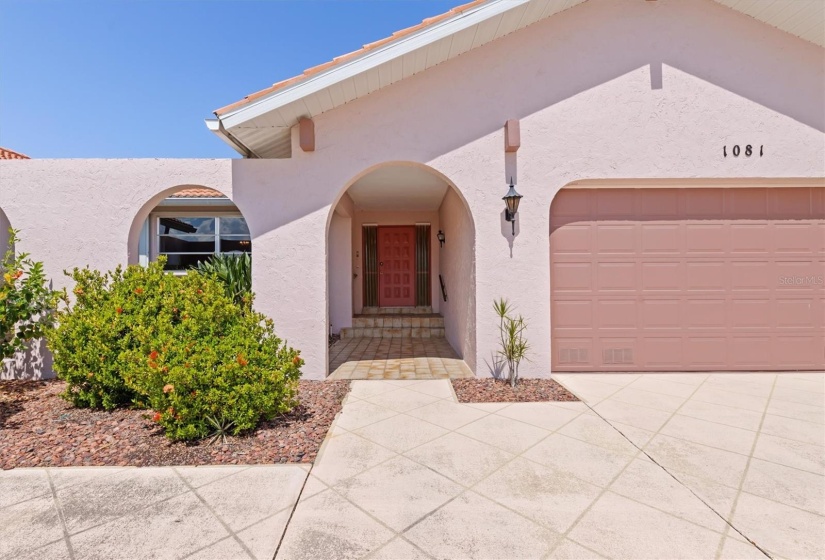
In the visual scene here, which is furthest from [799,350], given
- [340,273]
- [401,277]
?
[340,273]

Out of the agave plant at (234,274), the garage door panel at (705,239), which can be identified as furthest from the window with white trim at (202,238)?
the garage door panel at (705,239)

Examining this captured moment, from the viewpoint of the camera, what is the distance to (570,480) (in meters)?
2.45

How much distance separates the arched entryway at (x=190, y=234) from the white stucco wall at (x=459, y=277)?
584cm

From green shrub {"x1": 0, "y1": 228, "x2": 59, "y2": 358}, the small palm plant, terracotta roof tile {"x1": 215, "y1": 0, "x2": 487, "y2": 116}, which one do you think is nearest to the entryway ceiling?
terracotta roof tile {"x1": 215, "y1": 0, "x2": 487, "y2": 116}

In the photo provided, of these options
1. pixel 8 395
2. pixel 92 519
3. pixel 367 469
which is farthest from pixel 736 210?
pixel 8 395

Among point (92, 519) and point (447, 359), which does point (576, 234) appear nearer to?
point (447, 359)

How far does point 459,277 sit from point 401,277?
13.4 feet

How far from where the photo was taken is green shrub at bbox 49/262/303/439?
9.58ft

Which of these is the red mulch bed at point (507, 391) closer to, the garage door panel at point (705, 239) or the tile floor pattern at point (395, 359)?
the tile floor pattern at point (395, 359)

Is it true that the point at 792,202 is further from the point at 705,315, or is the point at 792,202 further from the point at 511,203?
the point at 511,203

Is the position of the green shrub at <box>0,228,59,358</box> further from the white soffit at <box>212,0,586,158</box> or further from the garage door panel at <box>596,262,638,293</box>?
the garage door panel at <box>596,262,638,293</box>

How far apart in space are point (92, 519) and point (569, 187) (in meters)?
5.76

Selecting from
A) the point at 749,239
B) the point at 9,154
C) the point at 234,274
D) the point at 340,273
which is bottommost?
the point at 234,274

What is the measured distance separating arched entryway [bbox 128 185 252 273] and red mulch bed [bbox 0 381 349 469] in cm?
659
